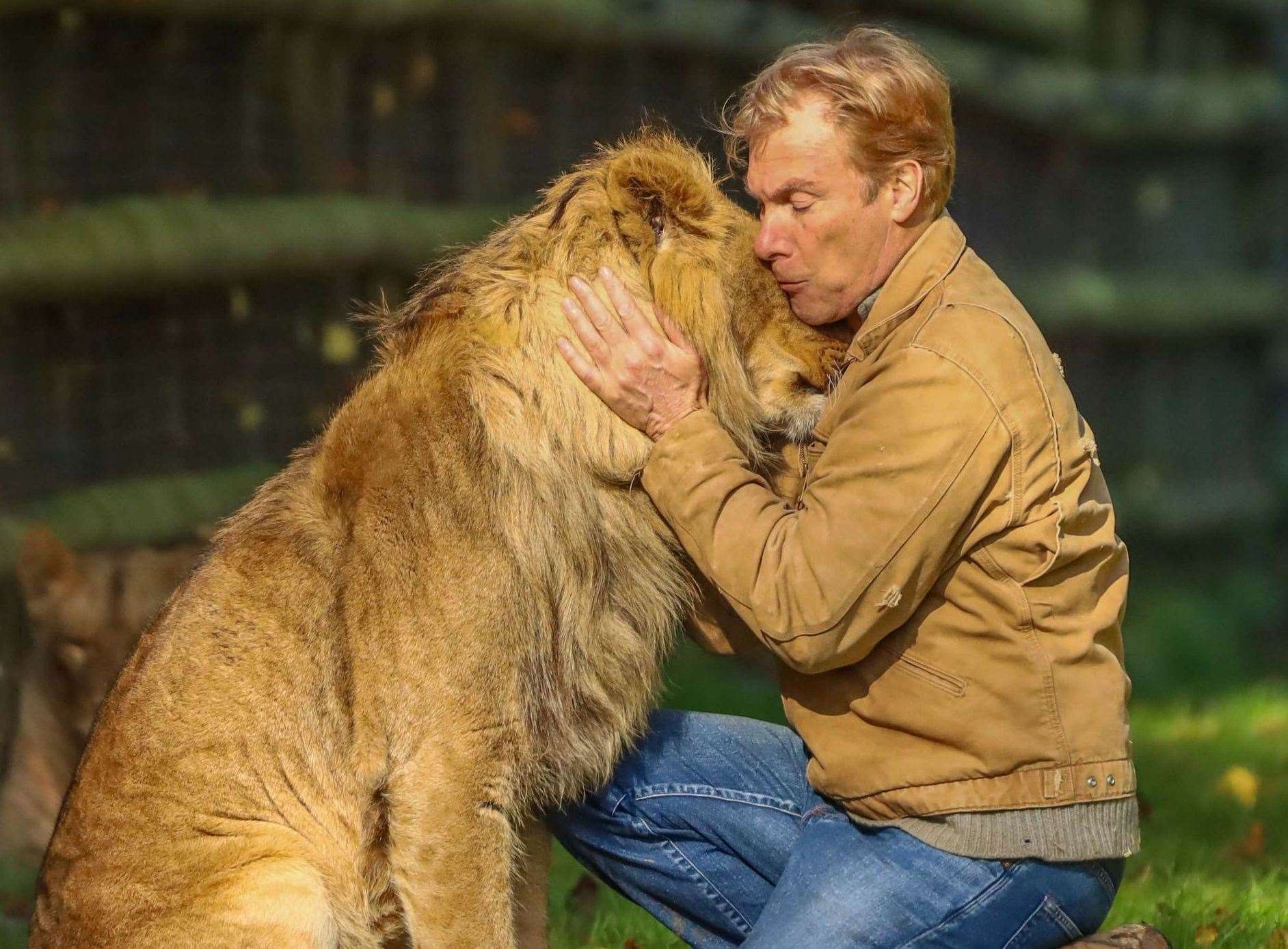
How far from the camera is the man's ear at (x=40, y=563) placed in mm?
5270

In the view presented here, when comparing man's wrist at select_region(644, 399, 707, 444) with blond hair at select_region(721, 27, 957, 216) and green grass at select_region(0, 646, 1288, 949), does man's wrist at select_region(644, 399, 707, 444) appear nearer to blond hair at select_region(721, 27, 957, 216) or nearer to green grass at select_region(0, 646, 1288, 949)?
blond hair at select_region(721, 27, 957, 216)

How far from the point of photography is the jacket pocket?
9.96ft

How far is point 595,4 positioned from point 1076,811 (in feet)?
15.0

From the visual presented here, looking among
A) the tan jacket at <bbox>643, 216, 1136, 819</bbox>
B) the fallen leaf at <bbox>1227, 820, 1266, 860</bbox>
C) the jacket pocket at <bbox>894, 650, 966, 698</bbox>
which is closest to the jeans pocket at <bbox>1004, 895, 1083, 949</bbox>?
the tan jacket at <bbox>643, 216, 1136, 819</bbox>

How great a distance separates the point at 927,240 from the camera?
323 centimetres

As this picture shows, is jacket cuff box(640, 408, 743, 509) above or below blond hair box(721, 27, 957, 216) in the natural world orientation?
below

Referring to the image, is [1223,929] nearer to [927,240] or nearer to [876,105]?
[927,240]

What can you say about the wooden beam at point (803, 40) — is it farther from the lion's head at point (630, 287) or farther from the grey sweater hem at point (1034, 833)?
the grey sweater hem at point (1034, 833)

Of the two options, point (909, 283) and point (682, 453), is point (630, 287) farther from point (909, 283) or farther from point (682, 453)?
point (909, 283)

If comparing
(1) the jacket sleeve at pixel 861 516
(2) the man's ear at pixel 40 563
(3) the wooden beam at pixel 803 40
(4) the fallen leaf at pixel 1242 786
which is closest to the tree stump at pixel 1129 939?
(1) the jacket sleeve at pixel 861 516

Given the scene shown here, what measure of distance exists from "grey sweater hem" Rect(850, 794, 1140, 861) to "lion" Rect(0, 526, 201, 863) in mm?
3120

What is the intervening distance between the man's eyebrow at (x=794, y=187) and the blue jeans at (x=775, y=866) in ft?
3.94

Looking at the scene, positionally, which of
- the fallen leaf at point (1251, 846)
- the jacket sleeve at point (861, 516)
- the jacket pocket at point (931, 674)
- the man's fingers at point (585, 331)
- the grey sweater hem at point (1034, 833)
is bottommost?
the fallen leaf at point (1251, 846)

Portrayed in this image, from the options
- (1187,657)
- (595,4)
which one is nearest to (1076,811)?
(595,4)
